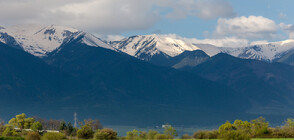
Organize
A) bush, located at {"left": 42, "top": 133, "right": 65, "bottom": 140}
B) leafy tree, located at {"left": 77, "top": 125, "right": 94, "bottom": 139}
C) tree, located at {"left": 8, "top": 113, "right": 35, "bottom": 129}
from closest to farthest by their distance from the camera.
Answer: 1. bush, located at {"left": 42, "top": 133, "right": 65, "bottom": 140}
2. leafy tree, located at {"left": 77, "top": 125, "right": 94, "bottom": 139}
3. tree, located at {"left": 8, "top": 113, "right": 35, "bottom": 129}

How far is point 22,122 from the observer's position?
167 metres

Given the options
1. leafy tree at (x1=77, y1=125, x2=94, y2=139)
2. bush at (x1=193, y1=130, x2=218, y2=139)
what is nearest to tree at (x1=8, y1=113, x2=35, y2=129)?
leafy tree at (x1=77, y1=125, x2=94, y2=139)

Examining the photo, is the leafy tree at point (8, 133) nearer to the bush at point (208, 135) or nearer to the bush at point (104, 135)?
the bush at point (104, 135)

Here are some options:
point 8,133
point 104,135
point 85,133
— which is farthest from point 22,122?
point 104,135

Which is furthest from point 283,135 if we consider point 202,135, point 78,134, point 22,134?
point 22,134

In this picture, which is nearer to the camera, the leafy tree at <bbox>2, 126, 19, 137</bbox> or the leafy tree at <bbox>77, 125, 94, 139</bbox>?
the leafy tree at <bbox>77, 125, 94, 139</bbox>

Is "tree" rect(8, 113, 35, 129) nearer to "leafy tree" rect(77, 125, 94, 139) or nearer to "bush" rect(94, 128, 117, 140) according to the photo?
"leafy tree" rect(77, 125, 94, 139)

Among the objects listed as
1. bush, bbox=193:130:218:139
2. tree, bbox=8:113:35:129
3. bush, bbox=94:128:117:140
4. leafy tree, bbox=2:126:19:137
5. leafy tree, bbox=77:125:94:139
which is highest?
tree, bbox=8:113:35:129

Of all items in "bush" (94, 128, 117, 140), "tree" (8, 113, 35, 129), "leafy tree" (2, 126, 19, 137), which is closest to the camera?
"bush" (94, 128, 117, 140)

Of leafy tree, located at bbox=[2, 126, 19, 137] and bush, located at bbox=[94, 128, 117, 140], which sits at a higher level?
leafy tree, located at bbox=[2, 126, 19, 137]

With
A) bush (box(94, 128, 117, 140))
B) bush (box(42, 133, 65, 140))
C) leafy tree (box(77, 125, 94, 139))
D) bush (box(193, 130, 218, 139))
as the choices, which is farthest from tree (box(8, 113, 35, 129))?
bush (box(193, 130, 218, 139))

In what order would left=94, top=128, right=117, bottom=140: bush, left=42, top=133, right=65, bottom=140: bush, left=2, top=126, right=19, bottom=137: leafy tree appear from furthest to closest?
left=2, top=126, right=19, bottom=137: leafy tree < left=94, top=128, right=117, bottom=140: bush < left=42, top=133, right=65, bottom=140: bush

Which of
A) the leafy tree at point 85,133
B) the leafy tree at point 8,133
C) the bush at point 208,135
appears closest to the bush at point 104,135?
the leafy tree at point 85,133

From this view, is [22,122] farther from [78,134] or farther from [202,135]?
[202,135]
